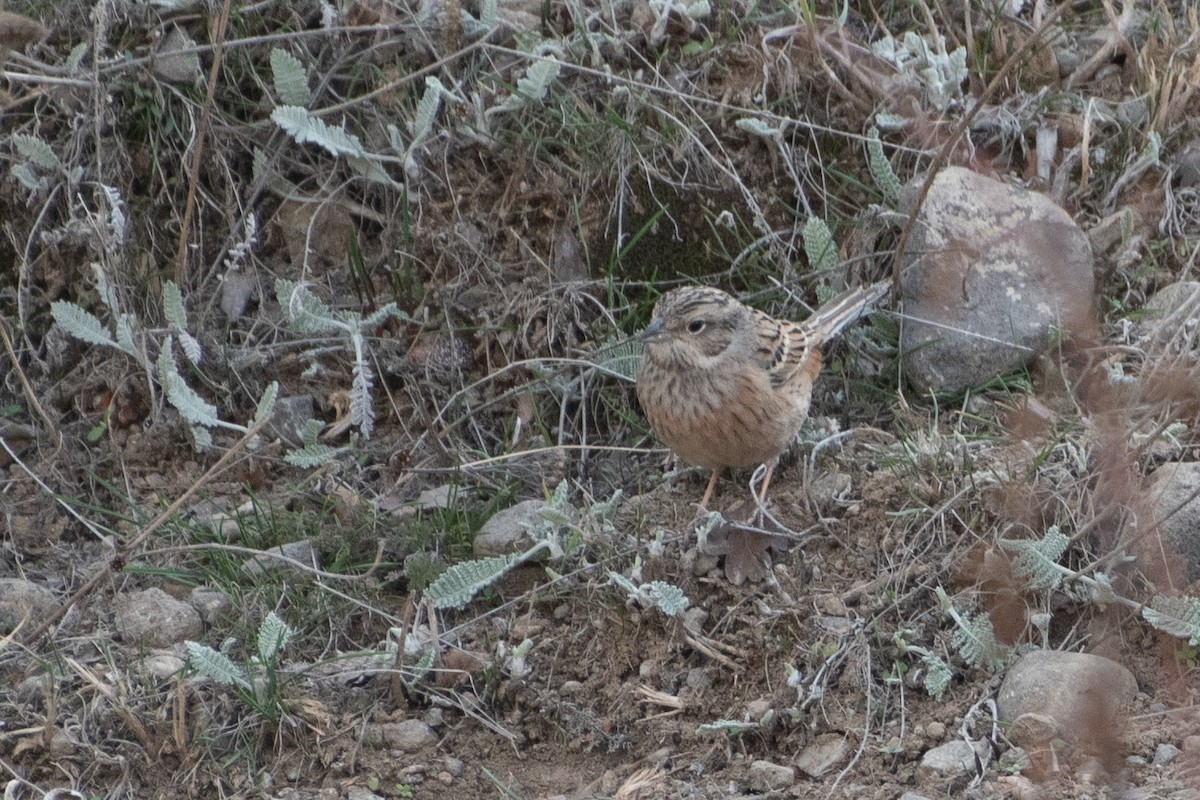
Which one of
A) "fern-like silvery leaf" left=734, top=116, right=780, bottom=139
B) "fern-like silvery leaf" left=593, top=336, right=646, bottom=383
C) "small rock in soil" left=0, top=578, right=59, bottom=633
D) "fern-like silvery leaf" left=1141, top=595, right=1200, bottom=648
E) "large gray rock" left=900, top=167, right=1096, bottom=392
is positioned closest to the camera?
"fern-like silvery leaf" left=1141, top=595, right=1200, bottom=648

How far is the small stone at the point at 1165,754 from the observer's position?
13.0 ft

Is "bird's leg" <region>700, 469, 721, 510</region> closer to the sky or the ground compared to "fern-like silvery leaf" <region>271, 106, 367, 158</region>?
closer to the ground

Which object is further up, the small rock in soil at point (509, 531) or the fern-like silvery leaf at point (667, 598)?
the fern-like silvery leaf at point (667, 598)

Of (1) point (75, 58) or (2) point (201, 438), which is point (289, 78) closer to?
(1) point (75, 58)

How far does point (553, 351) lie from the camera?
20.0 ft

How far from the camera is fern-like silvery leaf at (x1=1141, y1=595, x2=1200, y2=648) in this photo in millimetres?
4195

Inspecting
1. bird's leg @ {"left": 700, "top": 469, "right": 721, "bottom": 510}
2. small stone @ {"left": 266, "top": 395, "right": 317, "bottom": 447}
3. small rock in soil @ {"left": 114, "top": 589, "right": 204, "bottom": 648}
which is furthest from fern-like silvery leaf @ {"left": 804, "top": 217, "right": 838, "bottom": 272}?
small rock in soil @ {"left": 114, "top": 589, "right": 204, "bottom": 648}

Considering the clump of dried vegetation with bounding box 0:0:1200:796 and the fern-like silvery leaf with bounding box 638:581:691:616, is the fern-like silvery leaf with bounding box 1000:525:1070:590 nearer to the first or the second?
the clump of dried vegetation with bounding box 0:0:1200:796

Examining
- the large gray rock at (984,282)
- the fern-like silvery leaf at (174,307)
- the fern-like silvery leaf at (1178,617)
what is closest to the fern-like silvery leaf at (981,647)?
the fern-like silvery leaf at (1178,617)

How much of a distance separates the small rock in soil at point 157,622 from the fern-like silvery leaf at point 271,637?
519mm

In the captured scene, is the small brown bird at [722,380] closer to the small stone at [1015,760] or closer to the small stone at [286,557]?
the small stone at [286,557]

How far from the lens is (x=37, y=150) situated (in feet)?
20.5

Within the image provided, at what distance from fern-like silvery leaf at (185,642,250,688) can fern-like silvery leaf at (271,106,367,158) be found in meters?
2.43

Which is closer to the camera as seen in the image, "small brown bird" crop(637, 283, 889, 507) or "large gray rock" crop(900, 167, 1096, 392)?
"small brown bird" crop(637, 283, 889, 507)
